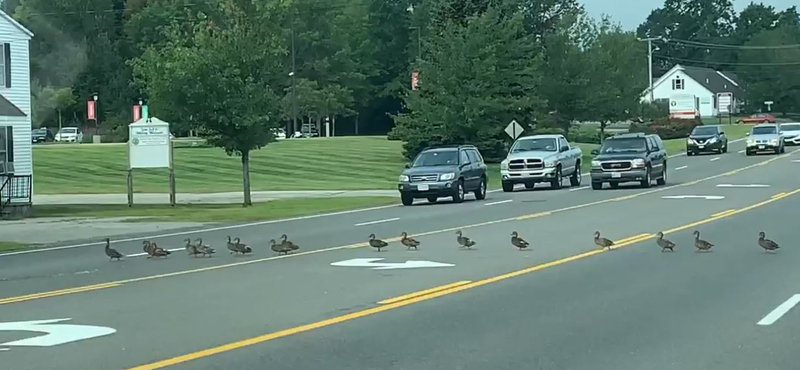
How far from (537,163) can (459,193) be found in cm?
643

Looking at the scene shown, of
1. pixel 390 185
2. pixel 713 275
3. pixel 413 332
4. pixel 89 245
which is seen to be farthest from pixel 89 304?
pixel 390 185

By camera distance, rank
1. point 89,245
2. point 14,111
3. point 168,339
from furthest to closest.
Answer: point 14,111, point 89,245, point 168,339

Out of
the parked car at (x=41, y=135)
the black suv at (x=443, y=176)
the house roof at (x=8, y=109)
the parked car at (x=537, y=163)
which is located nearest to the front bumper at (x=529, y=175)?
the parked car at (x=537, y=163)

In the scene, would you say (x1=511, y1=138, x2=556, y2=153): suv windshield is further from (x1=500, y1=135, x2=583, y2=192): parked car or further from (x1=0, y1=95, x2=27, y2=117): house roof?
(x1=0, y1=95, x2=27, y2=117): house roof

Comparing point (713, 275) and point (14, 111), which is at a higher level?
point (14, 111)

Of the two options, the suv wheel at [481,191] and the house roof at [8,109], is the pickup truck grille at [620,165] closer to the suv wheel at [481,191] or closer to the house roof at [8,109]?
the suv wheel at [481,191]

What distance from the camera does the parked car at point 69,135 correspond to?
325ft

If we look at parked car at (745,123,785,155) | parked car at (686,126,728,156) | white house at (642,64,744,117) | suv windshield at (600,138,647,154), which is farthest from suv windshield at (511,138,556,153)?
white house at (642,64,744,117)

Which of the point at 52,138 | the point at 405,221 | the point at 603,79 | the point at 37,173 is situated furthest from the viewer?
the point at 52,138

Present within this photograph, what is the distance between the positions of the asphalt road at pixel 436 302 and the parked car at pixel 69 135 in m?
77.7

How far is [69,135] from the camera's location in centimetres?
10012

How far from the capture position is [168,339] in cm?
1078

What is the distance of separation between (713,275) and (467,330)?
5728mm

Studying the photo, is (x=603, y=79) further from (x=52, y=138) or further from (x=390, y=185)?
(x=52, y=138)
